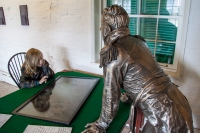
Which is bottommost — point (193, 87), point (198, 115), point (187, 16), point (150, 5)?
point (198, 115)

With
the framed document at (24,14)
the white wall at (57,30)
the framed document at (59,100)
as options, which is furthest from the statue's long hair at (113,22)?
the framed document at (24,14)

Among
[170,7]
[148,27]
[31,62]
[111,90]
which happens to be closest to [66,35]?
[31,62]

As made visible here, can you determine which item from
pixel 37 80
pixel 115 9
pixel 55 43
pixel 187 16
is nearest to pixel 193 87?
pixel 187 16

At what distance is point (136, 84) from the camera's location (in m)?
1.07

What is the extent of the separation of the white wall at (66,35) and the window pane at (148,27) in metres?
0.39

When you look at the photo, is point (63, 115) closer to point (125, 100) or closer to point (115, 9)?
point (125, 100)

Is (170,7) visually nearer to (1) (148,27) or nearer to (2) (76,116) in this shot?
(1) (148,27)

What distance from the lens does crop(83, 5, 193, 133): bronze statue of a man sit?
972 mm

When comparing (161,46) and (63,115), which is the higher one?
(161,46)

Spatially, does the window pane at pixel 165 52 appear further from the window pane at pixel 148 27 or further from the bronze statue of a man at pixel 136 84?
the bronze statue of a man at pixel 136 84

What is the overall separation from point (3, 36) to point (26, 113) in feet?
8.83

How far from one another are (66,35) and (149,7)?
4.05 ft

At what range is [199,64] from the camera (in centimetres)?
192

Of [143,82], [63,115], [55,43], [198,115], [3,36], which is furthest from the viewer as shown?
[3,36]
